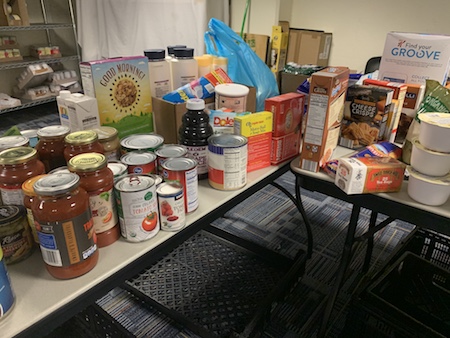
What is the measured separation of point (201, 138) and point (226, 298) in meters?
0.87

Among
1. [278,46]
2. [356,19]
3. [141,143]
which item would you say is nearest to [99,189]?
[141,143]

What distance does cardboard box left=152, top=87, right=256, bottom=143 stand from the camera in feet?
3.91

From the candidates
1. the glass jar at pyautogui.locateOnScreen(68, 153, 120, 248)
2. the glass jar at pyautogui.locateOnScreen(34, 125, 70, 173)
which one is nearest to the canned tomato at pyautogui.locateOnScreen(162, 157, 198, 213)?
the glass jar at pyautogui.locateOnScreen(68, 153, 120, 248)

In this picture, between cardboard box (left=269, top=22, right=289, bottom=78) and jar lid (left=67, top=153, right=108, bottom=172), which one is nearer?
jar lid (left=67, top=153, right=108, bottom=172)

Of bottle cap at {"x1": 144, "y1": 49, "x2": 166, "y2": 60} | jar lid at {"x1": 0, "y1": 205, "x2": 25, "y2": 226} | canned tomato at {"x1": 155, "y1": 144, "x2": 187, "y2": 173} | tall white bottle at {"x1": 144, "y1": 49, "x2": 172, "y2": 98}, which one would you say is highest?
bottle cap at {"x1": 144, "y1": 49, "x2": 166, "y2": 60}

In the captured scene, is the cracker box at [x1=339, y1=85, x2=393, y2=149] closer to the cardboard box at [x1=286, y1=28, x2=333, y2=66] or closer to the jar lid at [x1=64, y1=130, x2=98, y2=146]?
the jar lid at [x1=64, y1=130, x2=98, y2=146]

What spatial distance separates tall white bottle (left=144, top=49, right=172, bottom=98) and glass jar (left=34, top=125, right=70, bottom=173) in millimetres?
466

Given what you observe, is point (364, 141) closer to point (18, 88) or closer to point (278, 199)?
point (278, 199)

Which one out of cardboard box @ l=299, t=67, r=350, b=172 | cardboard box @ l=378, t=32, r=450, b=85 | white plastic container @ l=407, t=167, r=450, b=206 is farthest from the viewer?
cardboard box @ l=378, t=32, r=450, b=85

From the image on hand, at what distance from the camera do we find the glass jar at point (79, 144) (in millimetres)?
846

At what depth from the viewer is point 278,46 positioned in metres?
3.67

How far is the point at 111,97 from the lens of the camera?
1.13m

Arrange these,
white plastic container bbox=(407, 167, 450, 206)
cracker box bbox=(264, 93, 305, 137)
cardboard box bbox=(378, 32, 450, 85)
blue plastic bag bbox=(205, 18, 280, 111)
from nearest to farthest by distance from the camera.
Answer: white plastic container bbox=(407, 167, 450, 206), cracker box bbox=(264, 93, 305, 137), cardboard box bbox=(378, 32, 450, 85), blue plastic bag bbox=(205, 18, 280, 111)

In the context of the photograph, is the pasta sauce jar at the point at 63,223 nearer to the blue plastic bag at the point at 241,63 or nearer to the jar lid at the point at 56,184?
the jar lid at the point at 56,184
